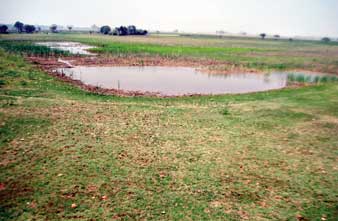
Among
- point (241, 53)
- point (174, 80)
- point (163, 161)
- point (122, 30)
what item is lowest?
point (163, 161)

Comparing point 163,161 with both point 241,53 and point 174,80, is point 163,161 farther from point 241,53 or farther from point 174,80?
point 241,53

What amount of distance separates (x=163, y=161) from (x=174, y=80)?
2272 centimetres

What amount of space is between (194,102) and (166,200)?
12891 mm

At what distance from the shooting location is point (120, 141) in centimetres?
1158

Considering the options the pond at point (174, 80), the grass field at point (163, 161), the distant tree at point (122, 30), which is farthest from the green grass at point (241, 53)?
the distant tree at point (122, 30)

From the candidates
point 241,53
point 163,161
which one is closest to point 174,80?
point 163,161

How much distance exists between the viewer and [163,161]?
32.7 feet

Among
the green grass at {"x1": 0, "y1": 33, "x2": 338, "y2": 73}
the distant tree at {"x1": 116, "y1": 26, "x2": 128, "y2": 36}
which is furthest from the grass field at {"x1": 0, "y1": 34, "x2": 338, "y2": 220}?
the distant tree at {"x1": 116, "y1": 26, "x2": 128, "y2": 36}

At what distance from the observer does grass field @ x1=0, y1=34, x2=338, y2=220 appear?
23.7ft

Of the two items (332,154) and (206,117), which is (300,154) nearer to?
(332,154)

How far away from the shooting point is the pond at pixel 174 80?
88.4 feet

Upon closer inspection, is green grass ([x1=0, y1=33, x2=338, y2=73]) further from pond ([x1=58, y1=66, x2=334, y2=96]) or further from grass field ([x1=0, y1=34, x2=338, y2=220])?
grass field ([x1=0, y1=34, x2=338, y2=220])

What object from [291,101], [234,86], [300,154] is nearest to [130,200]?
[300,154]

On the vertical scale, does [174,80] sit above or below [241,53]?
below
